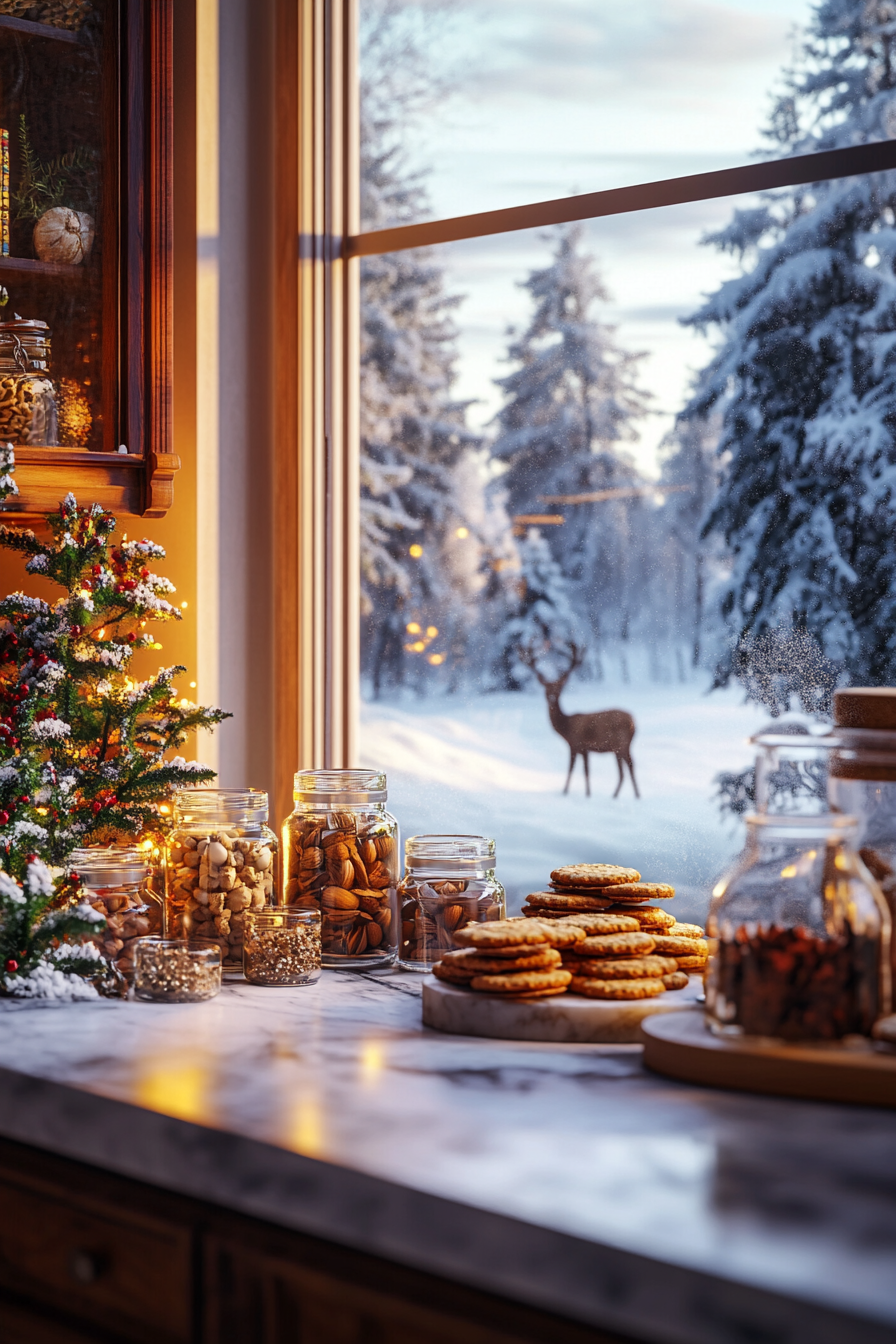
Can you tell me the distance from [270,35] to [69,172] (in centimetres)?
52

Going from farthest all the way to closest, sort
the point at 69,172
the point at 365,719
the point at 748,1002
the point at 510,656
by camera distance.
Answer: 1. the point at 365,719
2. the point at 510,656
3. the point at 69,172
4. the point at 748,1002

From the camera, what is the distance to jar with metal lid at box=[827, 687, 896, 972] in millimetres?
1461

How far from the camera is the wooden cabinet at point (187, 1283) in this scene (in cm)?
100

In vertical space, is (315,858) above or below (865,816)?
below

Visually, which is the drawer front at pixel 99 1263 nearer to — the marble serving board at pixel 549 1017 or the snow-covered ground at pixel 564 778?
the marble serving board at pixel 549 1017

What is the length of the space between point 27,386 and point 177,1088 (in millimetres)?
1067

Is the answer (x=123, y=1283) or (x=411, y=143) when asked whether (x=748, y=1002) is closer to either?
(x=123, y=1283)

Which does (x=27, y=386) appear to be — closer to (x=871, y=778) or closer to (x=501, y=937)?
(x=501, y=937)

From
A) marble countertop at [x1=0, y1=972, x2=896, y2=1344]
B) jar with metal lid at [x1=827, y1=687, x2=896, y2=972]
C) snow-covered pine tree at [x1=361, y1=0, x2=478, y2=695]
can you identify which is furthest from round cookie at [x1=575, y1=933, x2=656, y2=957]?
snow-covered pine tree at [x1=361, y1=0, x2=478, y2=695]

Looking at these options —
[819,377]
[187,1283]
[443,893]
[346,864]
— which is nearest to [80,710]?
[346,864]

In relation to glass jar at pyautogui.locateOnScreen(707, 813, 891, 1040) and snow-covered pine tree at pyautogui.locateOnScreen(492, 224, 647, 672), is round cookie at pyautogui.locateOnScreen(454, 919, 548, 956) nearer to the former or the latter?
glass jar at pyautogui.locateOnScreen(707, 813, 891, 1040)

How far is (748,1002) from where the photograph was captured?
1.30 m

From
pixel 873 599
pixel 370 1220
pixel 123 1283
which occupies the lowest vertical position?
pixel 123 1283

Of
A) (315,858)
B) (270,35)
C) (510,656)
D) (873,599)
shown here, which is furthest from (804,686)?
(270,35)
